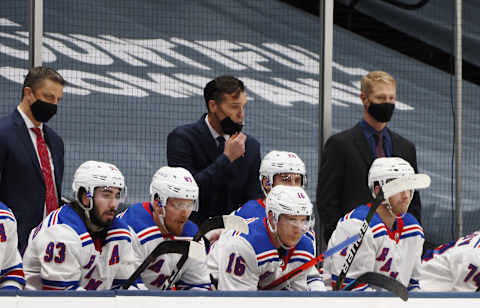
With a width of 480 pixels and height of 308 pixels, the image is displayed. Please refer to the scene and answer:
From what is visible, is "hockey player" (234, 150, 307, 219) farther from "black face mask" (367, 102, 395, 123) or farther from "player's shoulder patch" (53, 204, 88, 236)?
"player's shoulder patch" (53, 204, 88, 236)

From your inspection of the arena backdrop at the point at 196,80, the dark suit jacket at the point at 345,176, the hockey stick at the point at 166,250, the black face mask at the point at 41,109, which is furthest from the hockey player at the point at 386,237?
the black face mask at the point at 41,109

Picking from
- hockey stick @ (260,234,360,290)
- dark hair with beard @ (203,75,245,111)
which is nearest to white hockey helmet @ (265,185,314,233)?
hockey stick @ (260,234,360,290)

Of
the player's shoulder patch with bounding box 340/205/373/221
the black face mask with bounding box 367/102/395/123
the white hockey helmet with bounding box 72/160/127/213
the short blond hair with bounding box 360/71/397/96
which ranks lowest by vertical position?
the player's shoulder patch with bounding box 340/205/373/221

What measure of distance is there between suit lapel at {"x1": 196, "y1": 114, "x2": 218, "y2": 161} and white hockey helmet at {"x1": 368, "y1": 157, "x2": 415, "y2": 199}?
0.75 metres

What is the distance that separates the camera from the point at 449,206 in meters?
4.98

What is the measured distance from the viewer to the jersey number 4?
3514 mm

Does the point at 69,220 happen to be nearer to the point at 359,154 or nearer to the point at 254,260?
the point at 254,260

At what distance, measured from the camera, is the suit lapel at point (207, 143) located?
166 inches

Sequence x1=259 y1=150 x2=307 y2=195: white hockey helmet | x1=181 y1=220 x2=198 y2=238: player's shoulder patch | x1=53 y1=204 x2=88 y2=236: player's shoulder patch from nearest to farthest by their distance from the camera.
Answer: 1. x1=53 y1=204 x2=88 y2=236: player's shoulder patch
2. x1=181 y1=220 x2=198 y2=238: player's shoulder patch
3. x1=259 y1=150 x2=307 y2=195: white hockey helmet

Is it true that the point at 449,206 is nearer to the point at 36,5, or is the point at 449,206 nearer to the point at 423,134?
the point at 423,134

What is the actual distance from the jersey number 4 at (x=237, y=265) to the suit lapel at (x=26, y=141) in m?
0.87

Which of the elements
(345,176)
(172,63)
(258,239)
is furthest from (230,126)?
(172,63)
